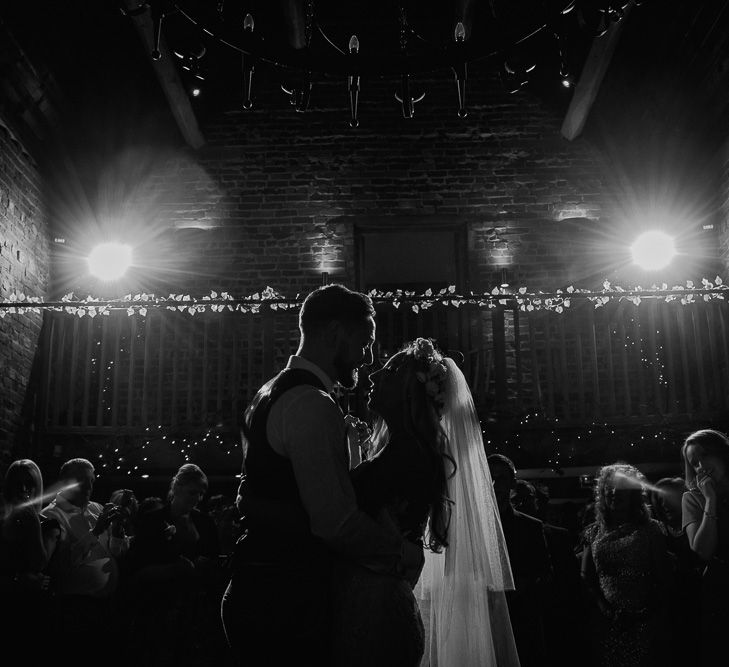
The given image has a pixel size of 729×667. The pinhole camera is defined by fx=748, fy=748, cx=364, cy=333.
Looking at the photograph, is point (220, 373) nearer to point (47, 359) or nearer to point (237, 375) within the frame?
point (237, 375)

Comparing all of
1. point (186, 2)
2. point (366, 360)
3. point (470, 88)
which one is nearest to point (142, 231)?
point (470, 88)

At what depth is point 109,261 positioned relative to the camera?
7930 mm

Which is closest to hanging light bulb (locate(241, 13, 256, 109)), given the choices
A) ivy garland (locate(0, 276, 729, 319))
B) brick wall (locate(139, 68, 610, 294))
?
ivy garland (locate(0, 276, 729, 319))

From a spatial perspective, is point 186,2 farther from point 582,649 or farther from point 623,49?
point 623,49

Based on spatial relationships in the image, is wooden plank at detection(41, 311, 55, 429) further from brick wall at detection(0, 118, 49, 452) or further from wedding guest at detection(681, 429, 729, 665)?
wedding guest at detection(681, 429, 729, 665)

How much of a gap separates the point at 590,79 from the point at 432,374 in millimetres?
5793

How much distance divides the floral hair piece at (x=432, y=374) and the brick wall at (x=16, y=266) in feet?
14.4

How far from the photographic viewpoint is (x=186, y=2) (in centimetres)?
295

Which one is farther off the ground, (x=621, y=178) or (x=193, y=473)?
(x=621, y=178)

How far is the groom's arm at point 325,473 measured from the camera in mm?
1857

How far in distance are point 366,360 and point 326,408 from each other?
17.5 inches

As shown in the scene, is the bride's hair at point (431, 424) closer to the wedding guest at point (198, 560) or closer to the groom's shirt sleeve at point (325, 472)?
the groom's shirt sleeve at point (325, 472)

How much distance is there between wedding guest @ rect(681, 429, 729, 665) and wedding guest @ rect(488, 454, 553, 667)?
76 centimetres

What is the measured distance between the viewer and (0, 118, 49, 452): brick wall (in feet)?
19.6
